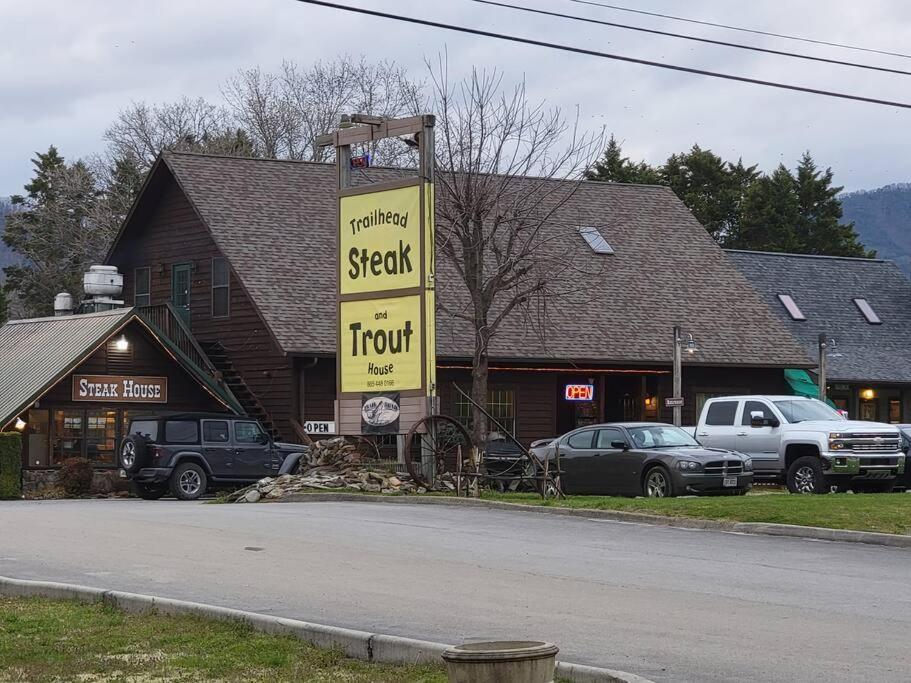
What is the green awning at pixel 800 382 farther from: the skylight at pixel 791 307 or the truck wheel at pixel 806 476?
the truck wheel at pixel 806 476

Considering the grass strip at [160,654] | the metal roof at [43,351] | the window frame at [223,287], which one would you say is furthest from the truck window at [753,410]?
the grass strip at [160,654]

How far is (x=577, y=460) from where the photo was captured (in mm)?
27891

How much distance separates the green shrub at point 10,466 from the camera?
109ft

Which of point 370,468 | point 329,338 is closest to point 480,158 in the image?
point 329,338

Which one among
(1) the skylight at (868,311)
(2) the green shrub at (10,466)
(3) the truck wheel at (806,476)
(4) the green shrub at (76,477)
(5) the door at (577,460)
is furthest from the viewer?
(1) the skylight at (868,311)

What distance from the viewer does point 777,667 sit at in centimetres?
975

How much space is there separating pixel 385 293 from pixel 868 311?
90.3 ft

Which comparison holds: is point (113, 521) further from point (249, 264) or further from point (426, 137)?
point (249, 264)

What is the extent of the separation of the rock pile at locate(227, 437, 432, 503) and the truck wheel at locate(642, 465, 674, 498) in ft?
13.6

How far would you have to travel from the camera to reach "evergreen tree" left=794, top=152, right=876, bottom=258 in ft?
254

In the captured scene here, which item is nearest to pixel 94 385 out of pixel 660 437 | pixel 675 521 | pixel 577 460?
pixel 577 460

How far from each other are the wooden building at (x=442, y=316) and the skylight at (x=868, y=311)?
6.78m

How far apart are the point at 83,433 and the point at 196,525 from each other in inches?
683

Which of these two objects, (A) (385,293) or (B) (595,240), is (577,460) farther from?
(B) (595,240)
